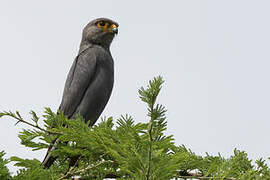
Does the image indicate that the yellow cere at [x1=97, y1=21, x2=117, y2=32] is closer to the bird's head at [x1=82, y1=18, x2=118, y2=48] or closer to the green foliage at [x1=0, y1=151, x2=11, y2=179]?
the bird's head at [x1=82, y1=18, x2=118, y2=48]

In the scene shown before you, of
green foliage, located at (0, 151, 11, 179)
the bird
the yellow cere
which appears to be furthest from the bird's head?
green foliage, located at (0, 151, 11, 179)

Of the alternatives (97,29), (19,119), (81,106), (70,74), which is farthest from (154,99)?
(97,29)

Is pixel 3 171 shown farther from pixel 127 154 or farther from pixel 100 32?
pixel 100 32

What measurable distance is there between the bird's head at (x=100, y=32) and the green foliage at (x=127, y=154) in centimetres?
308

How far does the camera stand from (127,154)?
178 centimetres

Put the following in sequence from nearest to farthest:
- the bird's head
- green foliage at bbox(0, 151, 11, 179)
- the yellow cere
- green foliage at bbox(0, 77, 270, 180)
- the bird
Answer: green foliage at bbox(0, 77, 270, 180), green foliage at bbox(0, 151, 11, 179), the bird, the bird's head, the yellow cere

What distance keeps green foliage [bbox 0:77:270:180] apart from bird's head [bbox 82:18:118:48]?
3076mm

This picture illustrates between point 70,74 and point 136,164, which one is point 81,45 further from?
point 136,164

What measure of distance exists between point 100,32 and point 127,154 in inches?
200

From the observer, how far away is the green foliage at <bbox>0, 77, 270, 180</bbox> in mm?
1636

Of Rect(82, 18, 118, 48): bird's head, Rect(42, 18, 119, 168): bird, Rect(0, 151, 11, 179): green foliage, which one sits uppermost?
Rect(82, 18, 118, 48): bird's head

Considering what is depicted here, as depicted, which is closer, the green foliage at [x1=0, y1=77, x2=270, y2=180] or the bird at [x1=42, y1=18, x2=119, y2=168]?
the green foliage at [x1=0, y1=77, x2=270, y2=180]

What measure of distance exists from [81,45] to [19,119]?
159 inches

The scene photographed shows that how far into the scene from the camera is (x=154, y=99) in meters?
1.48
